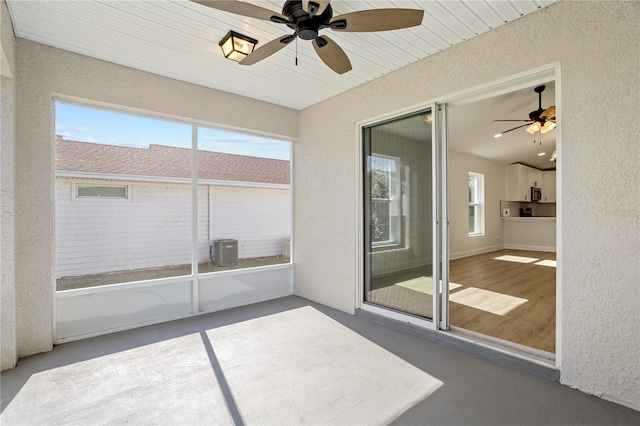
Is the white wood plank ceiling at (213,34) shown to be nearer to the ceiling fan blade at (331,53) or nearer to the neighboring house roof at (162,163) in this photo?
the ceiling fan blade at (331,53)

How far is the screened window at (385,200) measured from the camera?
3.42 m

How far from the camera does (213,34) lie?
8.59 feet

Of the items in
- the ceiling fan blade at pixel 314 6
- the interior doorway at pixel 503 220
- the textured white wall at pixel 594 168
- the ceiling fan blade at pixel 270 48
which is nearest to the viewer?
the ceiling fan blade at pixel 314 6

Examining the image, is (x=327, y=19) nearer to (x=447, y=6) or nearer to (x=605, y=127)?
(x=447, y=6)

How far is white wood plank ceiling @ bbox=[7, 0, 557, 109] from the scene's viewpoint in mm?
2270

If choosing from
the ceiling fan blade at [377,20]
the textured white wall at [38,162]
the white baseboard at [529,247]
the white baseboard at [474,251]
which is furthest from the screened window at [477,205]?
the textured white wall at [38,162]

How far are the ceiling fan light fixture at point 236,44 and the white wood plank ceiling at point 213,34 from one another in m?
0.06

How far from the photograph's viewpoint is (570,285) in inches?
85.7

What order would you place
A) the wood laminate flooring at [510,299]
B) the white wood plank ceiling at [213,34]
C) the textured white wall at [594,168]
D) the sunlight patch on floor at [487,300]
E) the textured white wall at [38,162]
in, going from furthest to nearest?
the sunlight patch on floor at [487,300], the wood laminate flooring at [510,299], the textured white wall at [38,162], the white wood plank ceiling at [213,34], the textured white wall at [594,168]

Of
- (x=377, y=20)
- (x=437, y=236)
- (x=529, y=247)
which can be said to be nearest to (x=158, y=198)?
(x=377, y=20)

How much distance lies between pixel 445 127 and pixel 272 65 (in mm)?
1850

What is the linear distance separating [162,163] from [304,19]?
2.57 metres

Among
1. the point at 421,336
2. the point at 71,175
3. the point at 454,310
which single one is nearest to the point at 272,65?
the point at 71,175

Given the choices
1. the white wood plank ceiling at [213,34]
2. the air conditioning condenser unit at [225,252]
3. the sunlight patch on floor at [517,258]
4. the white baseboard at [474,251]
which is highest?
the white wood plank ceiling at [213,34]
